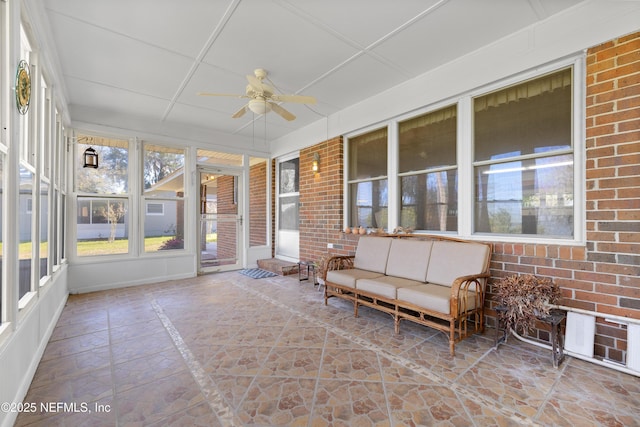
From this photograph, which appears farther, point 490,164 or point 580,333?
point 490,164

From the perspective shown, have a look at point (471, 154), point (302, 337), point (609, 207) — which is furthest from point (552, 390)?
point (471, 154)

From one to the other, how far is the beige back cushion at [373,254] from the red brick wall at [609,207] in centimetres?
163

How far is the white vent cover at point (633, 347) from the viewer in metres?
2.01

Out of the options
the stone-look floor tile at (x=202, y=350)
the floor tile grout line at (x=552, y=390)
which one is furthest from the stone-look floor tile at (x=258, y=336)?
the floor tile grout line at (x=552, y=390)

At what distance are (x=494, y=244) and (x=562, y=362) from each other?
112cm

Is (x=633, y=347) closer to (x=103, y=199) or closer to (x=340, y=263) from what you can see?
(x=340, y=263)

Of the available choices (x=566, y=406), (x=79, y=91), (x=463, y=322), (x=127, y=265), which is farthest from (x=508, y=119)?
(x=127, y=265)

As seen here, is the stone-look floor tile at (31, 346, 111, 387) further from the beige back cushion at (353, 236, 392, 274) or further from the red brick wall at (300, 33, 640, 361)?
the red brick wall at (300, 33, 640, 361)

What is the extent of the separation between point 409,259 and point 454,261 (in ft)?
1.76

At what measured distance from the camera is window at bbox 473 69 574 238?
2.57m

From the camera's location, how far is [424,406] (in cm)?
176

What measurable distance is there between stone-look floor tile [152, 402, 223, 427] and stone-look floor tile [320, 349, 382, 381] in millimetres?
786

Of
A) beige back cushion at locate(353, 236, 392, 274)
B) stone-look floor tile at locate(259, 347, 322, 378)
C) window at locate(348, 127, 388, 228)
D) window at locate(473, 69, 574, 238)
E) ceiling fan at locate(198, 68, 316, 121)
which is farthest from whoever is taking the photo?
window at locate(348, 127, 388, 228)

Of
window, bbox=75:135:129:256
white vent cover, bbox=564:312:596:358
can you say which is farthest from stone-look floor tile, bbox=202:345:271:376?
window, bbox=75:135:129:256
